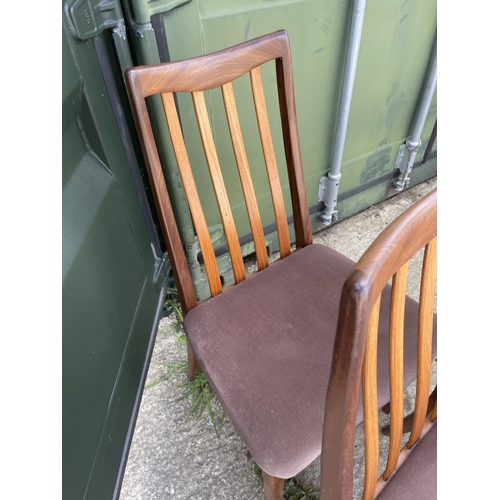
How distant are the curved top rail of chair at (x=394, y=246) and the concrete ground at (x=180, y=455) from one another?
36.7 inches

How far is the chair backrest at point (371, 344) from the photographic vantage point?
32 centimetres

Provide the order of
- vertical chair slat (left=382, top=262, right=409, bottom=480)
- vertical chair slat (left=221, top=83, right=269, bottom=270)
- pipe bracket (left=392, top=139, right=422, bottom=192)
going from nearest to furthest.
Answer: vertical chair slat (left=382, top=262, right=409, bottom=480) < vertical chair slat (left=221, top=83, right=269, bottom=270) < pipe bracket (left=392, top=139, right=422, bottom=192)

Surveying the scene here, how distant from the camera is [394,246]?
13.7 inches

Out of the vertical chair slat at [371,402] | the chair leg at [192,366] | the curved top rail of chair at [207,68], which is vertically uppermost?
the curved top rail of chair at [207,68]

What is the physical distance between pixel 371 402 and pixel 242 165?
606mm

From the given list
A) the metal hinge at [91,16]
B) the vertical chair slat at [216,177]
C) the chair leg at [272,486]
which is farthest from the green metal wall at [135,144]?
the chair leg at [272,486]

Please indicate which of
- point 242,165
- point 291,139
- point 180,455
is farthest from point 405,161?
point 180,455

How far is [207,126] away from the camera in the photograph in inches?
32.7

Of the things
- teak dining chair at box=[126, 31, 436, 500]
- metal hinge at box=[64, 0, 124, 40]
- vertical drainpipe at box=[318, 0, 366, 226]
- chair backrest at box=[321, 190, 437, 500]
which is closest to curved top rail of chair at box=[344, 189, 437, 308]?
chair backrest at box=[321, 190, 437, 500]

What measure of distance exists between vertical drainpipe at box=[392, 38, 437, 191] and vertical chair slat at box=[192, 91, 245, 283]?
47.7 inches

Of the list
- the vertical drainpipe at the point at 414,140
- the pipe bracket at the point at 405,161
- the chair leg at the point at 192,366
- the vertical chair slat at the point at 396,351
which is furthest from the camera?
the pipe bracket at the point at 405,161

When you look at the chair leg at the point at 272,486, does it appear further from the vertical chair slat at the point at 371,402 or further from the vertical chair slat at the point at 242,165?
the vertical chair slat at the point at 242,165

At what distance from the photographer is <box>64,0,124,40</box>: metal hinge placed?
0.73 m

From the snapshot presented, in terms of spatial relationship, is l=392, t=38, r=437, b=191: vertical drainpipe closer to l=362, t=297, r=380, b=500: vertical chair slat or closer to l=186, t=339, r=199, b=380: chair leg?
l=186, t=339, r=199, b=380: chair leg
